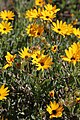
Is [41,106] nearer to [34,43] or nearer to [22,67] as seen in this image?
[22,67]


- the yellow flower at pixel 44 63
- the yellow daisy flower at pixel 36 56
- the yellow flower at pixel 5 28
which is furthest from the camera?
the yellow flower at pixel 5 28

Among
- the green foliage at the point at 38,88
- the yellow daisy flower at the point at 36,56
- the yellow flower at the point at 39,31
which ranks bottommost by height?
the green foliage at the point at 38,88

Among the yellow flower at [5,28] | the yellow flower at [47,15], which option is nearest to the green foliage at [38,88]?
the yellow flower at [47,15]

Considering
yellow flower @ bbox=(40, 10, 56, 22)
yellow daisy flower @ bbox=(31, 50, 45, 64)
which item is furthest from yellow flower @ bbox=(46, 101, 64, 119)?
yellow flower @ bbox=(40, 10, 56, 22)

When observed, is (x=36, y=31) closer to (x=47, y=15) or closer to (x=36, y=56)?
(x=47, y=15)

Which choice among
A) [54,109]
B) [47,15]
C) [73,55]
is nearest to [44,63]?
[73,55]

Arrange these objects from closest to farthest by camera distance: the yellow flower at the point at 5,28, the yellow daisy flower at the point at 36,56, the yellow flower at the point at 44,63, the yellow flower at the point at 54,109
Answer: the yellow flower at the point at 54,109, the yellow flower at the point at 44,63, the yellow daisy flower at the point at 36,56, the yellow flower at the point at 5,28

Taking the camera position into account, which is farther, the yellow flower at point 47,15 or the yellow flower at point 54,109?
the yellow flower at point 47,15

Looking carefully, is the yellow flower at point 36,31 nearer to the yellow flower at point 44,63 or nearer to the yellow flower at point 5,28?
the yellow flower at point 5,28

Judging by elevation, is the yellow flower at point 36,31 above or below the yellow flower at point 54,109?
above
